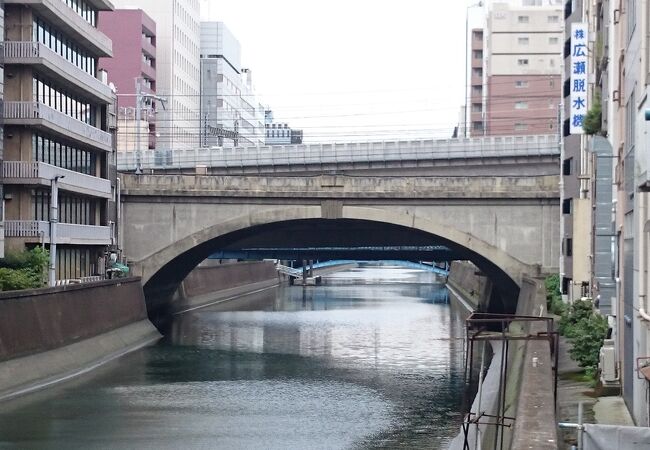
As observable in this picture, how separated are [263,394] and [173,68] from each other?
95.5 metres

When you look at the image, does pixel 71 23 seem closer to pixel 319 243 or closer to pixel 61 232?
pixel 61 232

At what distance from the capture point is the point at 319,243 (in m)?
79.1

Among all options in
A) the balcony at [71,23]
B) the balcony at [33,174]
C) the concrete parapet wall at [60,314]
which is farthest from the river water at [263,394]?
the balcony at [71,23]

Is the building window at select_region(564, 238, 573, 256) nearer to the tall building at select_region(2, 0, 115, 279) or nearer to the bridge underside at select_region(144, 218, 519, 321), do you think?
the bridge underside at select_region(144, 218, 519, 321)

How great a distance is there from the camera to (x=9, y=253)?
49969 millimetres

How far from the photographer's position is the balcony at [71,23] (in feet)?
168

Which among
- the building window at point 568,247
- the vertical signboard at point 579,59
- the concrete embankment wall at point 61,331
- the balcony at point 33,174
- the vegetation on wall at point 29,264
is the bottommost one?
the concrete embankment wall at point 61,331

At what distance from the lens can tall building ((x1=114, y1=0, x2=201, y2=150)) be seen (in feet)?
431

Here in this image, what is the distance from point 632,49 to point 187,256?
162 ft

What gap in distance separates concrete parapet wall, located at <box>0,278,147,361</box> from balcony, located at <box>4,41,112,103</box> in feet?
35.3

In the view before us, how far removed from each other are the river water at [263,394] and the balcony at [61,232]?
23.4 ft

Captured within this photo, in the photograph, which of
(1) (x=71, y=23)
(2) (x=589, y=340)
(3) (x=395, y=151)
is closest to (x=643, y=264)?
(2) (x=589, y=340)

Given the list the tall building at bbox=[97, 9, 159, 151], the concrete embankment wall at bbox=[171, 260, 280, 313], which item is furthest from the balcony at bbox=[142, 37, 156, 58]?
the concrete embankment wall at bbox=[171, 260, 280, 313]

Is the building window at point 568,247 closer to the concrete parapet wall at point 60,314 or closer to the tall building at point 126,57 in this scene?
the concrete parapet wall at point 60,314
